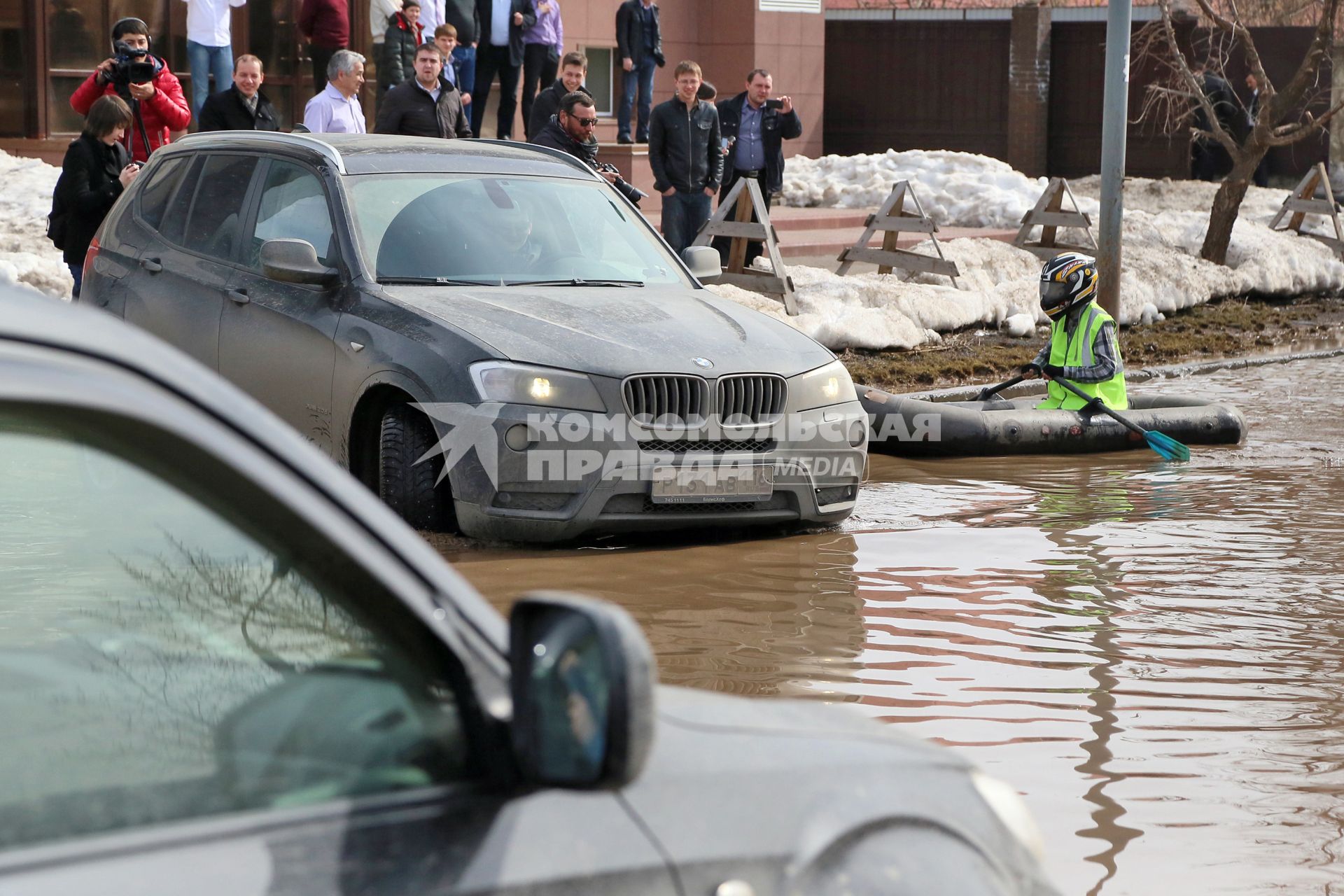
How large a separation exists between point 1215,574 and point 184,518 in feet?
19.5

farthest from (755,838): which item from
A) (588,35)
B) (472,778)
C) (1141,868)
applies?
(588,35)

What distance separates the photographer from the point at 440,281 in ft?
25.4

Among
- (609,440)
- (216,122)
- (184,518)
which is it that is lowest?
(609,440)

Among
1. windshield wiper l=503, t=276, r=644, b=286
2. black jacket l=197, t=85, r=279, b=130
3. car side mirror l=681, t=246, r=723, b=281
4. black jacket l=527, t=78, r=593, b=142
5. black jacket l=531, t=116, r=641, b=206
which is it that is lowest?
windshield wiper l=503, t=276, r=644, b=286

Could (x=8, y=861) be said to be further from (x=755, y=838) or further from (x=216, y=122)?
(x=216, y=122)

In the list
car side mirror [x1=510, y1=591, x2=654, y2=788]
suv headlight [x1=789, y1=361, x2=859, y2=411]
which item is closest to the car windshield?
suv headlight [x1=789, y1=361, x2=859, y2=411]

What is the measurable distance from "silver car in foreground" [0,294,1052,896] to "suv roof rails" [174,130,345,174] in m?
5.94

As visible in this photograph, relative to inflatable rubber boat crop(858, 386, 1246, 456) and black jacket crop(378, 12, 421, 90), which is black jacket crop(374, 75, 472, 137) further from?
inflatable rubber boat crop(858, 386, 1246, 456)

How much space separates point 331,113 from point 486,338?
5.92 metres

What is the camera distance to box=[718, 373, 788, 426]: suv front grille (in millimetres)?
7234

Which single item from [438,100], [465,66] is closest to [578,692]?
[438,100]

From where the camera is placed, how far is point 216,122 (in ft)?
39.2

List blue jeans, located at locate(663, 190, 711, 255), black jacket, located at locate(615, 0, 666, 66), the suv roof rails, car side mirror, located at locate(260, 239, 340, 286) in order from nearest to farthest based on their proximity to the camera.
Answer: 1. car side mirror, located at locate(260, 239, 340, 286)
2. the suv roof rails
3. blue jeans, located at locate(663, 190, 711, 255)
4. black jacket, located at locate(615, 0, 666, 66)

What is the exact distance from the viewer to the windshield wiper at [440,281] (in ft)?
25.1
